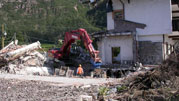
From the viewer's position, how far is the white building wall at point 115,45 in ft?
72.2

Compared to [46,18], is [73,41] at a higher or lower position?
lower

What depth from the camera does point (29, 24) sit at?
7775 cm

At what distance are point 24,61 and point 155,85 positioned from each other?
1471 centimetres

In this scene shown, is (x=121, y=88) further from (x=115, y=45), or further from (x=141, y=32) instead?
(x=115, y=45)

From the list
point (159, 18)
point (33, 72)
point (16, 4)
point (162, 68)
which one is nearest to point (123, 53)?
point (159, 18)

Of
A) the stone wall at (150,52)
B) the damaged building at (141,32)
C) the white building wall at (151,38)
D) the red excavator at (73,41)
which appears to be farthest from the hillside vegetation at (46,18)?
the stone wall at (150,52)

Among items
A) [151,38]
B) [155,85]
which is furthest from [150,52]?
[155,85]

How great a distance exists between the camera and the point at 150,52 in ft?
70.2

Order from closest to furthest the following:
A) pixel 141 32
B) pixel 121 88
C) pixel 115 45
Answer: pixel 121 88 < pixel 141 32 < pixel 115 45

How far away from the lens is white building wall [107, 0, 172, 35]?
68.2 feet

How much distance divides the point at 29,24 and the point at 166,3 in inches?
2439

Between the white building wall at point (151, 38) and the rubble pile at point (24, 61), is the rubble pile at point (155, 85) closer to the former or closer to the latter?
the white building wall at point (151, 38)

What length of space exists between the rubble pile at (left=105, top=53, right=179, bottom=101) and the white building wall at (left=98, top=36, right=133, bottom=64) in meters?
9.35

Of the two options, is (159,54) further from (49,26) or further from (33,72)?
(49,26)
